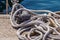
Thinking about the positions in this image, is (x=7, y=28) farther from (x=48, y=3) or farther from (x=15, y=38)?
(x=48, y=3)

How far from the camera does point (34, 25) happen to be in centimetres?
230

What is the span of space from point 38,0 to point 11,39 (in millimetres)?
3910

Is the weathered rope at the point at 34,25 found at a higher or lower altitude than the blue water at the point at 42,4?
higher

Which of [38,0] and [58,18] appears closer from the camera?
[58,18]

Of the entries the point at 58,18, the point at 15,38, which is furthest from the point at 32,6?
the point at 15,38

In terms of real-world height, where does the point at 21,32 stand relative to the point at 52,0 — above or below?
above

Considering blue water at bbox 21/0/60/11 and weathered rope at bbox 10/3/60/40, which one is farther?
blue water at bbox 21/0/60/11

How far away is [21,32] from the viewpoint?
223 centimetres

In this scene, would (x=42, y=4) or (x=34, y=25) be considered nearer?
(x=34, y=25)

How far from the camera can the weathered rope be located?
6.93ft

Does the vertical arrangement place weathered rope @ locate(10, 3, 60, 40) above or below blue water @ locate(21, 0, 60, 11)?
above

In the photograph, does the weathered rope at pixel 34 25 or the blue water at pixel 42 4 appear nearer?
the weathered rope at pixel 34 25

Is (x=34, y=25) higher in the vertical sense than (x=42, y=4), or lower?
higher

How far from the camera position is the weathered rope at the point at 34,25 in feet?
6.93
